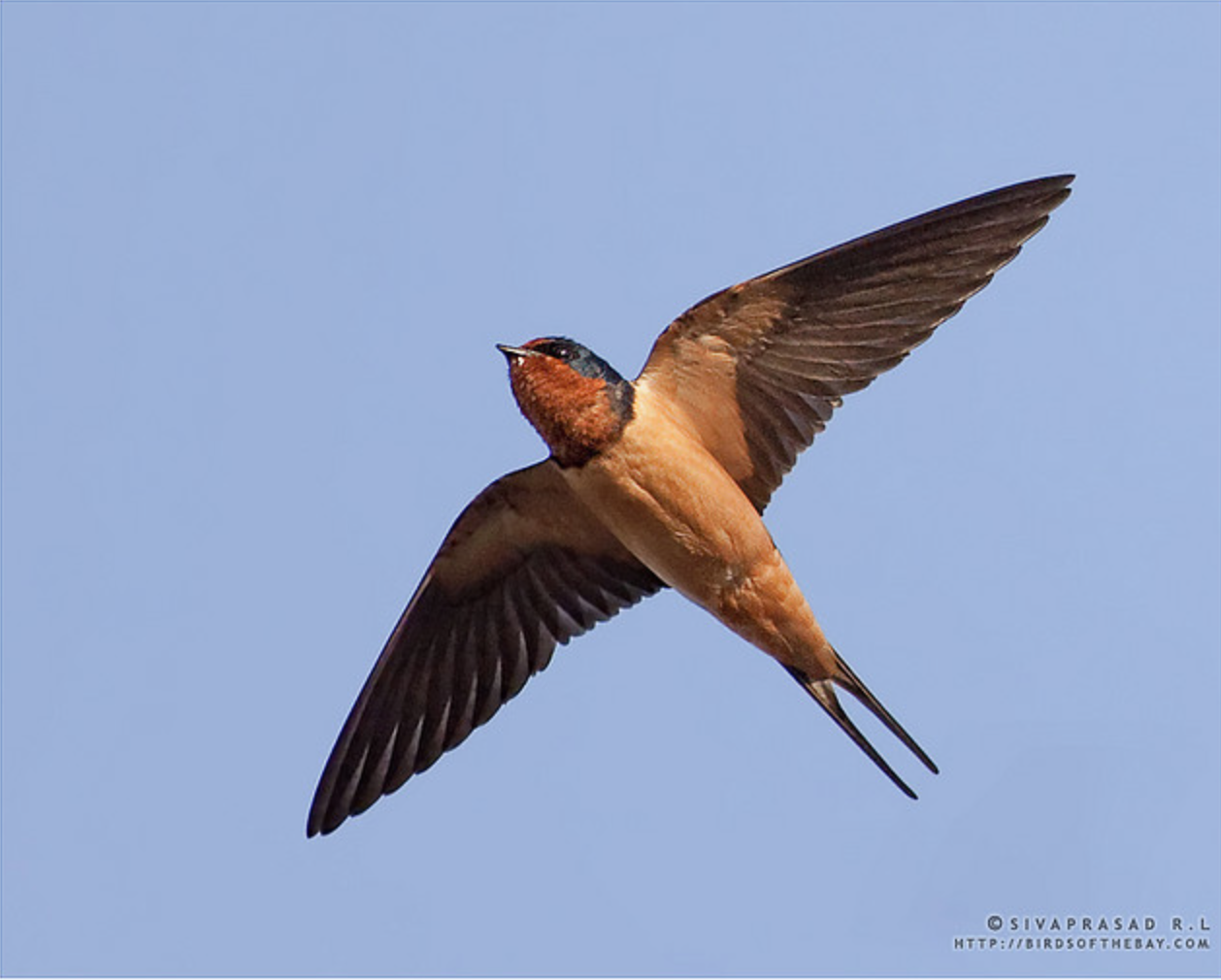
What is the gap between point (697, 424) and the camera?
290 inches

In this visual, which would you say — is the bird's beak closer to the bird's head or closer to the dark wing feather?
the bird's head

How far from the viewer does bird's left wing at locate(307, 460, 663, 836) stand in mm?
7836

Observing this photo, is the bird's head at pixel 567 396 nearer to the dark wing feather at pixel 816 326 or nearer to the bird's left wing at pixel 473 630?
the dark wing feather at pixel 816 326

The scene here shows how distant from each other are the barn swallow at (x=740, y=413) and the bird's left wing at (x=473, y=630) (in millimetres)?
17

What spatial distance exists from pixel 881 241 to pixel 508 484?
1.50 m

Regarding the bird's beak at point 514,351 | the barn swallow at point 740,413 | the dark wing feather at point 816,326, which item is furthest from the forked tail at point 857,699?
the bird's beak at point 514,351

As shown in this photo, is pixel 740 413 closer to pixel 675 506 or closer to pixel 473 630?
pixel 675 506

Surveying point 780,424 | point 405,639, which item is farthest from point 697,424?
point 405,639

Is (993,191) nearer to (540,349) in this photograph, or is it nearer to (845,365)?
(845,365)

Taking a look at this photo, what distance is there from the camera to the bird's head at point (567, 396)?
6.93m

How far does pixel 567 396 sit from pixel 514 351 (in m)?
0.22

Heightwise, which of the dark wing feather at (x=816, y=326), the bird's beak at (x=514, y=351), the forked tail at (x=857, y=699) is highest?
the bird's beak at (x=514, y=351)

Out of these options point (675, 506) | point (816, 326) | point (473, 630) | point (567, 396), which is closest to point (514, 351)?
point (567, 396)

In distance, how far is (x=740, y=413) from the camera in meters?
7.34
